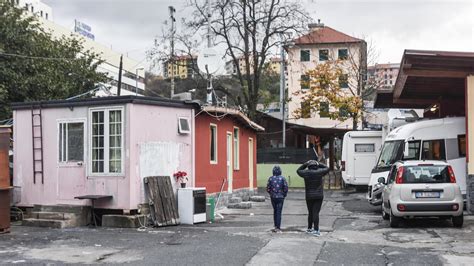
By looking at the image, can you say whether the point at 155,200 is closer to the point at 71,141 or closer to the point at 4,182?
the point at 71,141

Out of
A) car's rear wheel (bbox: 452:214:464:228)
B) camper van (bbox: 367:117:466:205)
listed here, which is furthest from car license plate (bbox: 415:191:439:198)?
camper van (bbox: 367:117:466:205)

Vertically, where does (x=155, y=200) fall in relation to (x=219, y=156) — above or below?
below

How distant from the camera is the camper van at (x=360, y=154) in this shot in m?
27.9

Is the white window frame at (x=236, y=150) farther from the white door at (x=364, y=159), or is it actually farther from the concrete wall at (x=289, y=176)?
the concrete wall at (x=289, y=176)

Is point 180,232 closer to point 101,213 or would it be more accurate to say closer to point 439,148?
point 101,213

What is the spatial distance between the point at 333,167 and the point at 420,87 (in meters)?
18.6

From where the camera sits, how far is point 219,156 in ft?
66.2

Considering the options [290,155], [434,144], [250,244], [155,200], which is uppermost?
[434,144]

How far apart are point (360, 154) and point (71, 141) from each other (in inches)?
627

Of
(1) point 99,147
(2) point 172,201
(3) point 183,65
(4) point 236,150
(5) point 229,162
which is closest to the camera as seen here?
(1) point 99,147

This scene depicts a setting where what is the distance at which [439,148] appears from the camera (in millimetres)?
18312

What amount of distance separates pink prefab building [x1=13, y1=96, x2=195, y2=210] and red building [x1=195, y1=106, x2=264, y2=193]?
1088 millimetres

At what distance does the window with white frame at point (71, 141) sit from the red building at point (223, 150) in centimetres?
355

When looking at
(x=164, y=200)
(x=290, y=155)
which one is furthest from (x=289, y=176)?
(x=164, y=200)
